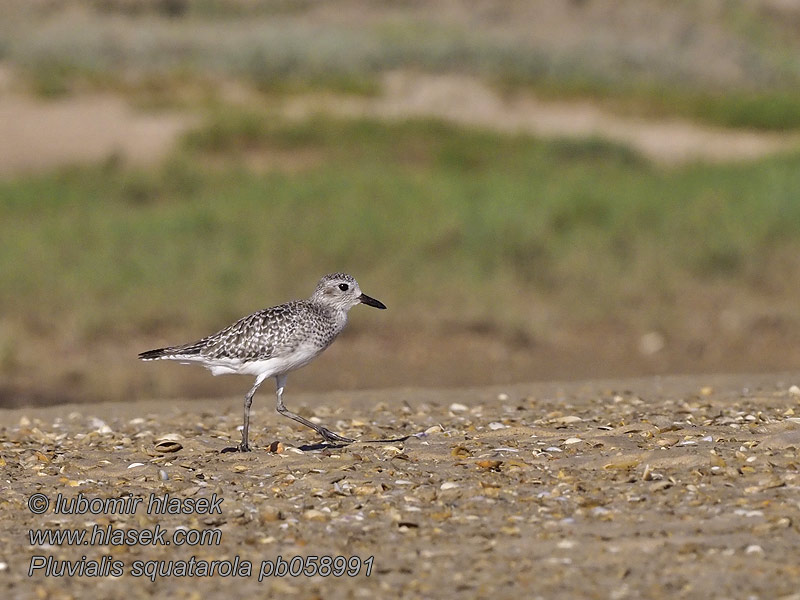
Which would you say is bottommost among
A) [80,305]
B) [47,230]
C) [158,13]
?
[80,305]

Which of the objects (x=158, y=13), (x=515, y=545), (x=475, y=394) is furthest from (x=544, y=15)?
(x=515, y=545)

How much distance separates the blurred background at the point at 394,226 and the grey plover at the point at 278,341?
5.29 meters

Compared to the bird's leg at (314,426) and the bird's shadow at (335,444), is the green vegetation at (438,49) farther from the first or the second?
the bird's shadow at (335,444)

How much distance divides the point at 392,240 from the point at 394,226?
0.44 meters

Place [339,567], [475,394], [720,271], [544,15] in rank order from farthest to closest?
[544,15] → [720,271] → [475,394] → [339,567]

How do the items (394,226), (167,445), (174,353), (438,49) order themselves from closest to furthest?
(167,445) < (174,353) < (394,226) < (438,49)

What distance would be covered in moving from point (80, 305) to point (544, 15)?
4143 centimetres

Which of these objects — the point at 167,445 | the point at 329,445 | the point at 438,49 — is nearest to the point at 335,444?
the point at 329,445

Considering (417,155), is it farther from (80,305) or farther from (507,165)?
(80,305)

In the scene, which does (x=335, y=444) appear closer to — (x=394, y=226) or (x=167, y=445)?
(x=167, y=445)

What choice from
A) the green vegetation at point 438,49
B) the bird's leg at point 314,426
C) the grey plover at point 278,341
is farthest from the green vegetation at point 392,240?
the green vegetation at point 438,49

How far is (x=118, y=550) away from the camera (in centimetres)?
716

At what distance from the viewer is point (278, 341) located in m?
9.43

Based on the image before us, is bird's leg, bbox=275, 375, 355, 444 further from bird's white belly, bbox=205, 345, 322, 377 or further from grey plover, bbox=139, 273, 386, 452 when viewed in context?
bird's white belly, bbox=205, 345, 322, 377
